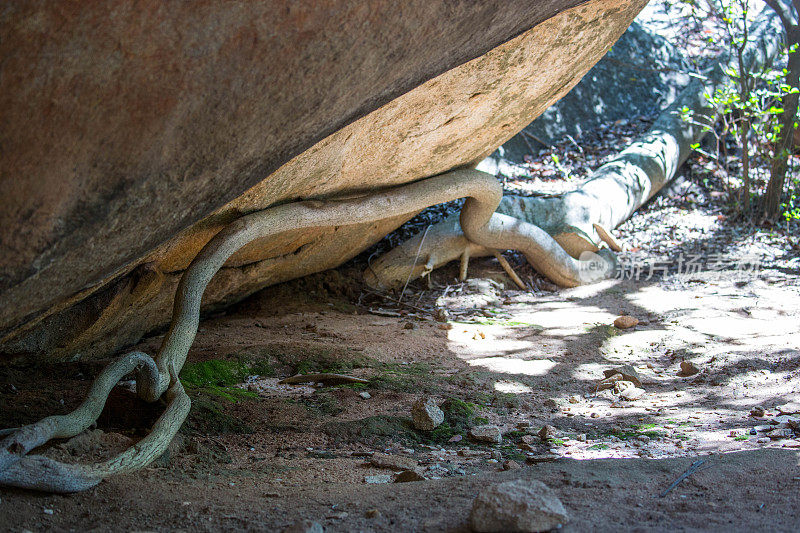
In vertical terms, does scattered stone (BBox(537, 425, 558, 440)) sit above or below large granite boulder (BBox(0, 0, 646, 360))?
below

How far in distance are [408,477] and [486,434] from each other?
66 centimetres

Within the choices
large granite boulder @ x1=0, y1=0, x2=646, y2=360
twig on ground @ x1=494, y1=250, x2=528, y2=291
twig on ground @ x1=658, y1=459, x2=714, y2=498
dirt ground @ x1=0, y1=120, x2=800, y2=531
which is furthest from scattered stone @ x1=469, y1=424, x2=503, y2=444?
twig on ground @ x1=494, y1=250, x2=528, y2=291

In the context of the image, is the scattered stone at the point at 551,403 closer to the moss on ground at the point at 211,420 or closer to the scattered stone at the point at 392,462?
the scattered stone at the point at 392,462

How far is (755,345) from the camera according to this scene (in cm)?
443

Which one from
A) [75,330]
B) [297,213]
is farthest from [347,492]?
[75,330]

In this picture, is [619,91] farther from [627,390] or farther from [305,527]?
[305,527]

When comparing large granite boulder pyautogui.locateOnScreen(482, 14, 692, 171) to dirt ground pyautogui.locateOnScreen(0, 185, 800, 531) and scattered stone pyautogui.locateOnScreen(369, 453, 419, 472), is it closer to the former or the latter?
dirt ground pyautogui.locateOnScreen(0, 185, 800, 531)

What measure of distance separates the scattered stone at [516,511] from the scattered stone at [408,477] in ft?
2.09

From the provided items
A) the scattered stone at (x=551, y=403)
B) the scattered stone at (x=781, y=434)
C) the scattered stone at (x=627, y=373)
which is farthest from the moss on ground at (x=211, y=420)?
the scattered stone at (x=781, y=434)

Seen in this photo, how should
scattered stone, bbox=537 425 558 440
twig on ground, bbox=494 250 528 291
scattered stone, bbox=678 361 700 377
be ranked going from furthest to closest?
twig on ground, bbox=494 250 528 291, scattered stone, bbox=678 361 700 377, scattered stone, bbox=537 425 558 440

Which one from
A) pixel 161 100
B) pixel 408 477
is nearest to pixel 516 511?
pixel 408 477

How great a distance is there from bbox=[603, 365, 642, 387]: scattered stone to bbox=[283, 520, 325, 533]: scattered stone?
2.63 m

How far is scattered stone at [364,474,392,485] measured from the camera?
264 cm

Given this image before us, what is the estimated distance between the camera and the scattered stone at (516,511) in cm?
194
